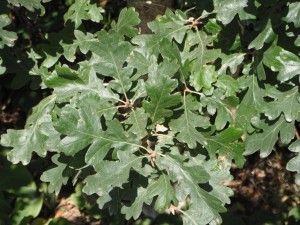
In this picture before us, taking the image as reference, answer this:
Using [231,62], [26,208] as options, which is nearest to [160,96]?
[231,62]

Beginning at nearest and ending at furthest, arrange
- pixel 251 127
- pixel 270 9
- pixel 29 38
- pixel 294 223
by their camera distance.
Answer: pixel 270 9 < pixel 251 127 < pixel 294 223 < pixel 29 38

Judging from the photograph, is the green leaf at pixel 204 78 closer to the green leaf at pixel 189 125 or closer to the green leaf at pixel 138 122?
the green leaf at pixel 189 125

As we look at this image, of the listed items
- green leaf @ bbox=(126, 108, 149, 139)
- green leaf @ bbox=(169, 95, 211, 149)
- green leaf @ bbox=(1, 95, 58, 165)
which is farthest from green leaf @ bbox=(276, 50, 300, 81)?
green leaf @ bbox=(1, 95, 58, 165)

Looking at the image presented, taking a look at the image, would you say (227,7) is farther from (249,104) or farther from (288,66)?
(249,104)

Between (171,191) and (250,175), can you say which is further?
(250,175)

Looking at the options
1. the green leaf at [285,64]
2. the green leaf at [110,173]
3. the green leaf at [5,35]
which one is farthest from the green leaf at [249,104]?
the green leaf at [5,35]

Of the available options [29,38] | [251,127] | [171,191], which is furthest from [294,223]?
[29,38]

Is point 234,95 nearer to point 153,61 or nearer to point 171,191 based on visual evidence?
point 153,61
